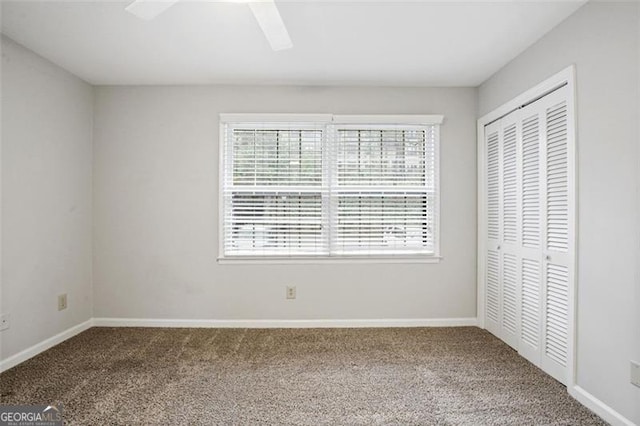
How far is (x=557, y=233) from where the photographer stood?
248cm

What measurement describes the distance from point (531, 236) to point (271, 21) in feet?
7.73

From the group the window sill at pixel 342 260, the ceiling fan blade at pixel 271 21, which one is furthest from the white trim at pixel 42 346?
the ceiling fan blade at pixel 271 21

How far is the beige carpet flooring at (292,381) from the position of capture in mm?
2082

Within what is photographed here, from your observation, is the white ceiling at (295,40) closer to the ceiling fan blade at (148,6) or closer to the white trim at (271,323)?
the ceiling fan blade at (148,6)

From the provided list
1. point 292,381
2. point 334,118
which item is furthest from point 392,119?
point 292,381

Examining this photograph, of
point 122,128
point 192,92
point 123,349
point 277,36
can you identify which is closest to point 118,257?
point 123,349

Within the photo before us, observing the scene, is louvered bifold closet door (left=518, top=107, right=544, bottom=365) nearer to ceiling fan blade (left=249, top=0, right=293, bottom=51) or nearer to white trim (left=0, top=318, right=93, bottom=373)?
ceiling fan blade (left=249, top=0, right=293, bottom=51)

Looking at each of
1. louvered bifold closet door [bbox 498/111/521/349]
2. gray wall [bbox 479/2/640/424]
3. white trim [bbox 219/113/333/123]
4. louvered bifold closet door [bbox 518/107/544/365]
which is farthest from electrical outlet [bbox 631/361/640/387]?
white trim [bbox 219/113/333/123]

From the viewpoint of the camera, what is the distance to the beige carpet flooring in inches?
82.0

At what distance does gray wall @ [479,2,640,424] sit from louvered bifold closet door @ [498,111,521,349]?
0.71 metres

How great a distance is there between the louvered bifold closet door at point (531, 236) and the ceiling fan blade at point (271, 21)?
1919 millimetres

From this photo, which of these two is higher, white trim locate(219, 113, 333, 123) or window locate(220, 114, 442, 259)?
white trim locate(219, 113, 333, 123)

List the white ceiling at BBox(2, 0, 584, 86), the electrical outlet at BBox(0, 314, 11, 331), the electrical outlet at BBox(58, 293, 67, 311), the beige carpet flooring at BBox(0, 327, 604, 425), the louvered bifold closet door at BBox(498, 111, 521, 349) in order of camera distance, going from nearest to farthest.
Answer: the beige carpet flooring at BBox(0, 327, 604, 425) < the white ceiling at BBox(2, 0, 584, 86) < the electrical outlet at BBox(0, 314, 11, 331) < the louvered bifold closet door at BBox(498, 111, 521, 349) < the electrical outlet at BBox(58, 293, 67, 311)

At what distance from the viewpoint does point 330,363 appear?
2.78 meters
